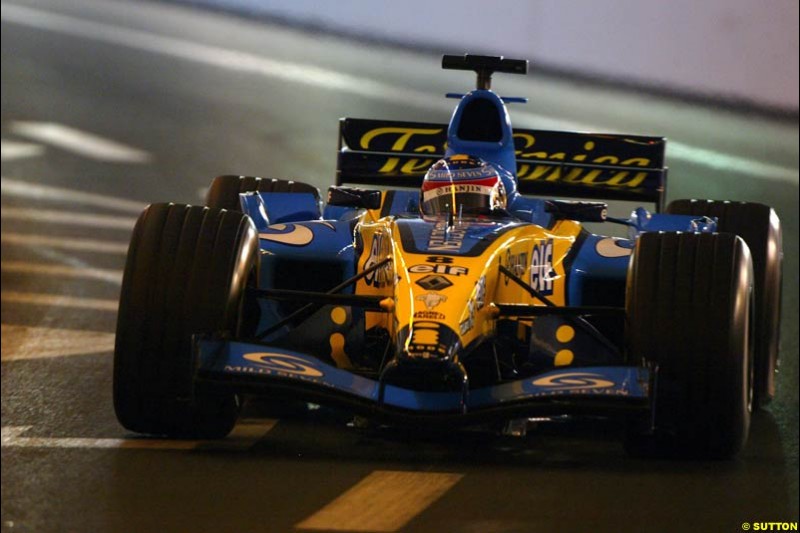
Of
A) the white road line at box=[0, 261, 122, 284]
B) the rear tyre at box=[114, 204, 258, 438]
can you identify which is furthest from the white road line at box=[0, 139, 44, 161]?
the rear tyre at box=[114, 204, 258, 438]

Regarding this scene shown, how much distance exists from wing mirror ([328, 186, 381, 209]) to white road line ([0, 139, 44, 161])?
754 centimetres

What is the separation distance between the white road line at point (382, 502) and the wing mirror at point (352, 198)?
6.83 feet

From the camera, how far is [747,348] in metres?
7.00

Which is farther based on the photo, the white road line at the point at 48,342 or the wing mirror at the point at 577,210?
the white road line at the point at 48,342

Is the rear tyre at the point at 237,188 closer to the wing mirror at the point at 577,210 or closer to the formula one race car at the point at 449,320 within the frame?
the formula one race car at the point at 449,320

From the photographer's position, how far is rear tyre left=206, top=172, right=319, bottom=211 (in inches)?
396

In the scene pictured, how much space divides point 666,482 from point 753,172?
948cm

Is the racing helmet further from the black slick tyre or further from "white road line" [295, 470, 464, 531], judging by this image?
"white road line" [295, 470, 464, 531]

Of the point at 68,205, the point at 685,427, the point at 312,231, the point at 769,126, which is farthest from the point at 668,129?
the point at 685,427

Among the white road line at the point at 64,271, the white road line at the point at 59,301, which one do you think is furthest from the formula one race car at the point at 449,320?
the white road line at the point at 64,271

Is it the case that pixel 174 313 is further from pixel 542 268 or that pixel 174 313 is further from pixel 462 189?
pixel 462 189

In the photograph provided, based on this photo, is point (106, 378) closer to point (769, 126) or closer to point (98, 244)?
point (98, 244)

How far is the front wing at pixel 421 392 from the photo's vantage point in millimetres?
6449

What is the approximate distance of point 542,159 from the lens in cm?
1057
